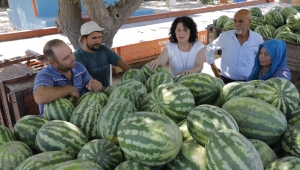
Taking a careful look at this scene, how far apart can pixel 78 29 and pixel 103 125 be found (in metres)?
2.85

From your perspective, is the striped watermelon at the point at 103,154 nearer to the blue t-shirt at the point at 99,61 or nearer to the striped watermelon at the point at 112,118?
the striped watermelon at the point at 112,118

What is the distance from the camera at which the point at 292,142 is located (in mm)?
1513

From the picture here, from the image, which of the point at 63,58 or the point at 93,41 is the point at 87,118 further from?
the point at 93,41

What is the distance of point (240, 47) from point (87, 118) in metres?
3.35

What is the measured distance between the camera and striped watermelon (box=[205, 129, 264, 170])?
49.1 inches

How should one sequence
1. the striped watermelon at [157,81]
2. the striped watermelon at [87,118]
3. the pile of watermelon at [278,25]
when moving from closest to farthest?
the striped watermelon at [87,118] → the striped watermelon at [157,81] → the pile of watermelon at [278,25]

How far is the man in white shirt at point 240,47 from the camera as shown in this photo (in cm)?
448

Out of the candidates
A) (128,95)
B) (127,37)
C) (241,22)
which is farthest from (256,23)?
(128,95)

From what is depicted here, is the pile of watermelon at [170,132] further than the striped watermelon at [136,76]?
No

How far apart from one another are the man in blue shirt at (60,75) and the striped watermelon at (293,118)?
165cm

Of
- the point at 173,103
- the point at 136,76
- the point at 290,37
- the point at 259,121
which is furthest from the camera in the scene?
the point at 290,37

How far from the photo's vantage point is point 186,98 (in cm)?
180

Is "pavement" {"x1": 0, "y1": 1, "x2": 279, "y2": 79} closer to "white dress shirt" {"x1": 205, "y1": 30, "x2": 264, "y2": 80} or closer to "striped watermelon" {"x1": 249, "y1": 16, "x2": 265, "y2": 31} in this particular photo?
"striped watermelon" {"x1": 249, "y1": 16, "x2": 265, "y2": 31}

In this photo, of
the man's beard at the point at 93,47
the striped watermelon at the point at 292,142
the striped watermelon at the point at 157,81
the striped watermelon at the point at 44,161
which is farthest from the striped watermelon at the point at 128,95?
the man's beard at the point at 93,47
